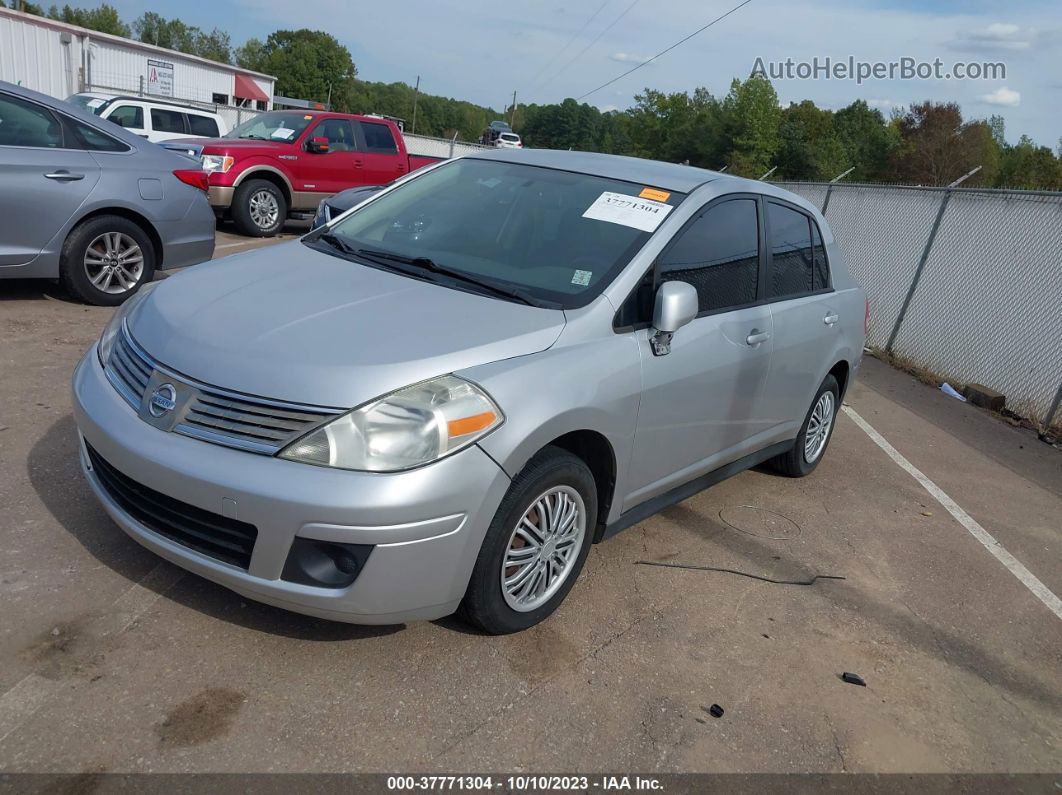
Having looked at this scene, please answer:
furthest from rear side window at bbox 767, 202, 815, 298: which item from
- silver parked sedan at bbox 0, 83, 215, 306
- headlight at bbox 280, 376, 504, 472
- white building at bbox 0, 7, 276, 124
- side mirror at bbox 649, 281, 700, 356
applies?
white building at bbox 0, 7, 276, 124

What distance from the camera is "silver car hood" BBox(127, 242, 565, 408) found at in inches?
116

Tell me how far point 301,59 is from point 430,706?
11157 centimetres

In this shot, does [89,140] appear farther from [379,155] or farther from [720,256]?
A: [379,155]

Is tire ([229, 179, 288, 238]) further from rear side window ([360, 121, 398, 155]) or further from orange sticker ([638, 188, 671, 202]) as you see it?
orange sticker ([638, 188, 671, 202])

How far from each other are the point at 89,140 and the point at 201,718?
18.9ft

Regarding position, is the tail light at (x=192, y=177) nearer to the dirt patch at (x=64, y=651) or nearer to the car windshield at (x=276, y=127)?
the car windshield at (x=276, y=127)

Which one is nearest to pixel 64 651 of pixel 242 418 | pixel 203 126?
pixel 242 418

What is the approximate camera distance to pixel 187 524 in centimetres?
299

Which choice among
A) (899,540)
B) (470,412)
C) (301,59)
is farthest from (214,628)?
(301,59)

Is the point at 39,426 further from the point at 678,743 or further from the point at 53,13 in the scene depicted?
the point at 53,13

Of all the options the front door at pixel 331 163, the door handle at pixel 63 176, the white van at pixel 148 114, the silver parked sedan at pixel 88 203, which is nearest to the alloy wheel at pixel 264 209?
the front door at pixel 331 163

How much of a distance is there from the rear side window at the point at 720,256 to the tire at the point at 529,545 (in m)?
1.04

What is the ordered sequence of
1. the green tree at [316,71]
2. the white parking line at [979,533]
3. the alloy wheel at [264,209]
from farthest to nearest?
the green tree at [316,71] → the alloy wheel at [264,209] → the white parking line at [979,533]

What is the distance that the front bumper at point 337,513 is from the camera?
277cm
